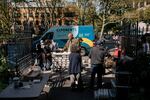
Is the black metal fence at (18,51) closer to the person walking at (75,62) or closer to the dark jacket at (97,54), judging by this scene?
the person walking at (75,62)

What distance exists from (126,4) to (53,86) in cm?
4245

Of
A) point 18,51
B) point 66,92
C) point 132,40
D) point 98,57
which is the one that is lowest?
Result: point 66,92

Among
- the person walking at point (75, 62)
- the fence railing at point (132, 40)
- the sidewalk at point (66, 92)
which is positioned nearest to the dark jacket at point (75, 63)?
the person walking at point (75, 62)

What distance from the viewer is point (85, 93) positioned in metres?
13.0

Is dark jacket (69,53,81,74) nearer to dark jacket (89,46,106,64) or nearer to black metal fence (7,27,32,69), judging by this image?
dark jacket (89,46,106,64)

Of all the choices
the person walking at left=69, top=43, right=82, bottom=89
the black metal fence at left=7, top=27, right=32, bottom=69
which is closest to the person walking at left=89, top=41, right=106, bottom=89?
the person walking at left=69, top=43, right=82, bottom=89

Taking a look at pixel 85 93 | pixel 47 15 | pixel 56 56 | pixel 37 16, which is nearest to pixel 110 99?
pixel 85 93

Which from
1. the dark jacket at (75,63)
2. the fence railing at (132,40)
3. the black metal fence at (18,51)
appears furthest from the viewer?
the black metal fence at (18,51)

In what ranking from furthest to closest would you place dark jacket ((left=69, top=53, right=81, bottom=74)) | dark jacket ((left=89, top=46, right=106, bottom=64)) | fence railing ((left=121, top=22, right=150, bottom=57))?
dark jacket ((left=89, top=46, right=106, bottom=64)) → dark jacket ((left=69, top=53, right=81, bottom=74)) → fence railing ((left=121, top=22, right=150, bottom=57))

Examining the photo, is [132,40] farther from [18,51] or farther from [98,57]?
[18,51]

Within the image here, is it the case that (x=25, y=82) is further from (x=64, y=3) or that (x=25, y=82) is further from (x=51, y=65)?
(x=64, y=3)

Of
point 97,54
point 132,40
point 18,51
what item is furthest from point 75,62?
point 18,51

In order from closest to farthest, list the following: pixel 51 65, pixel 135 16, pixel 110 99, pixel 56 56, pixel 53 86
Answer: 1. pixel 110 99
2. pixel 53 86
3. pixel 51 65
4. pixel 56 56
5. pixel 135 16

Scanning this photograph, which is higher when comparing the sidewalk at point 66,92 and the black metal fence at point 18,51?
the black metal fence at point 18,51
